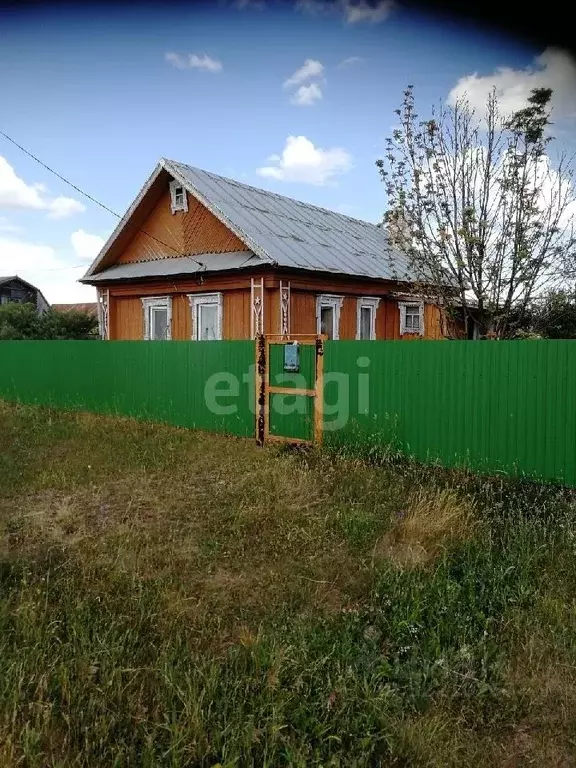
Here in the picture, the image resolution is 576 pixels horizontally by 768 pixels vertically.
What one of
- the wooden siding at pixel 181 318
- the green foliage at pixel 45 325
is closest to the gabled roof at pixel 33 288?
the green foliage at pixel 45 325

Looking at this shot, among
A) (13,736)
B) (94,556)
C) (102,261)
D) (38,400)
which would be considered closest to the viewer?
(13,736)

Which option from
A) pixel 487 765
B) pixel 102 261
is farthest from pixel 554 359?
pixel 102 261

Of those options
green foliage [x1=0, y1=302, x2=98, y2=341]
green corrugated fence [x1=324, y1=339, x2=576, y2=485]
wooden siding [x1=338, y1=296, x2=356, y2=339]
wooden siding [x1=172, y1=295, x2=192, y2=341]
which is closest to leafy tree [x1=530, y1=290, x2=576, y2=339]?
green corrugated fence [x1=324, y1=339, x2=576, y2=485]

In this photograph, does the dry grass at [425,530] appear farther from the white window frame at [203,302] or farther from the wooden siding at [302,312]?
the white window frame at [203,302]

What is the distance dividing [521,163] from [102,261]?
36.5 ft

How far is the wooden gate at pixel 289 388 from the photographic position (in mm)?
8094

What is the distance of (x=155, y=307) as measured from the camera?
15219 mm

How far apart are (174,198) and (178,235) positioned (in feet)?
3.14

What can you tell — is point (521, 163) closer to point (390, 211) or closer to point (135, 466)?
point (390, 211)

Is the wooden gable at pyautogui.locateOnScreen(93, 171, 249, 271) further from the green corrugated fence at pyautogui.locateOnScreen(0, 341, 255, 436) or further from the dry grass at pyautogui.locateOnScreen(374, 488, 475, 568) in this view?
the dry grass at pyautogui.locateOnScreen(374, 488, 475, 568)

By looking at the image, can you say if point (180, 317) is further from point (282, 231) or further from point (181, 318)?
point (282, 231)

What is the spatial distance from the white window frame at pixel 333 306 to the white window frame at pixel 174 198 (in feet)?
13.9

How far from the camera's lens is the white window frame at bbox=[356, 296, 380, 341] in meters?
15.2

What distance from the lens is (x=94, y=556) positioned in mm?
4297
